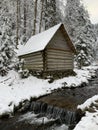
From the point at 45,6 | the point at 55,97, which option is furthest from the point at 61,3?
the point at 55,97

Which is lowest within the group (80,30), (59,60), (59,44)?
(59,60)

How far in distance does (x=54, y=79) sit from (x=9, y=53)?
5.01 metres

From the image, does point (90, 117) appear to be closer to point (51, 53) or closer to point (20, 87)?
point (20, 87)

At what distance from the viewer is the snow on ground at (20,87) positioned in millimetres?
11008

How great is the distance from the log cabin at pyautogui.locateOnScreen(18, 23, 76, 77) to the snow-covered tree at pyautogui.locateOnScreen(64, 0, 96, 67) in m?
8.23

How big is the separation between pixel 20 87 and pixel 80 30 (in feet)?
58.1

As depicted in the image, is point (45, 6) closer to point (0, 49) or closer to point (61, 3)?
point (61, 3)

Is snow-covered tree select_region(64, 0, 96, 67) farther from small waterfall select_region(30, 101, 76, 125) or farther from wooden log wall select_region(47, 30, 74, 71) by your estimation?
small waterfall select_region(30, 101, 76, 125)

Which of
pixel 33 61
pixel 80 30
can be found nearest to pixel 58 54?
pixel 33 61

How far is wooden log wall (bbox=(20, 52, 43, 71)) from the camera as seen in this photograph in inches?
651

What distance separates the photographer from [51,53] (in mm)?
16750

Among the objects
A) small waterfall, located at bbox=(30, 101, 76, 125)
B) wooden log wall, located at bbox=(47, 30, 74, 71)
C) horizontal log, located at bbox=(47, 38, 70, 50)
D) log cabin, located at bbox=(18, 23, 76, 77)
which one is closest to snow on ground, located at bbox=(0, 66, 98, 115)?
small waterfall, located at bbox=(30, 101, 76, 125)

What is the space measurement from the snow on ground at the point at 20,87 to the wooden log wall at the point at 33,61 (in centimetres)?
130

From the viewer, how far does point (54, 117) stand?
33.0 feet
